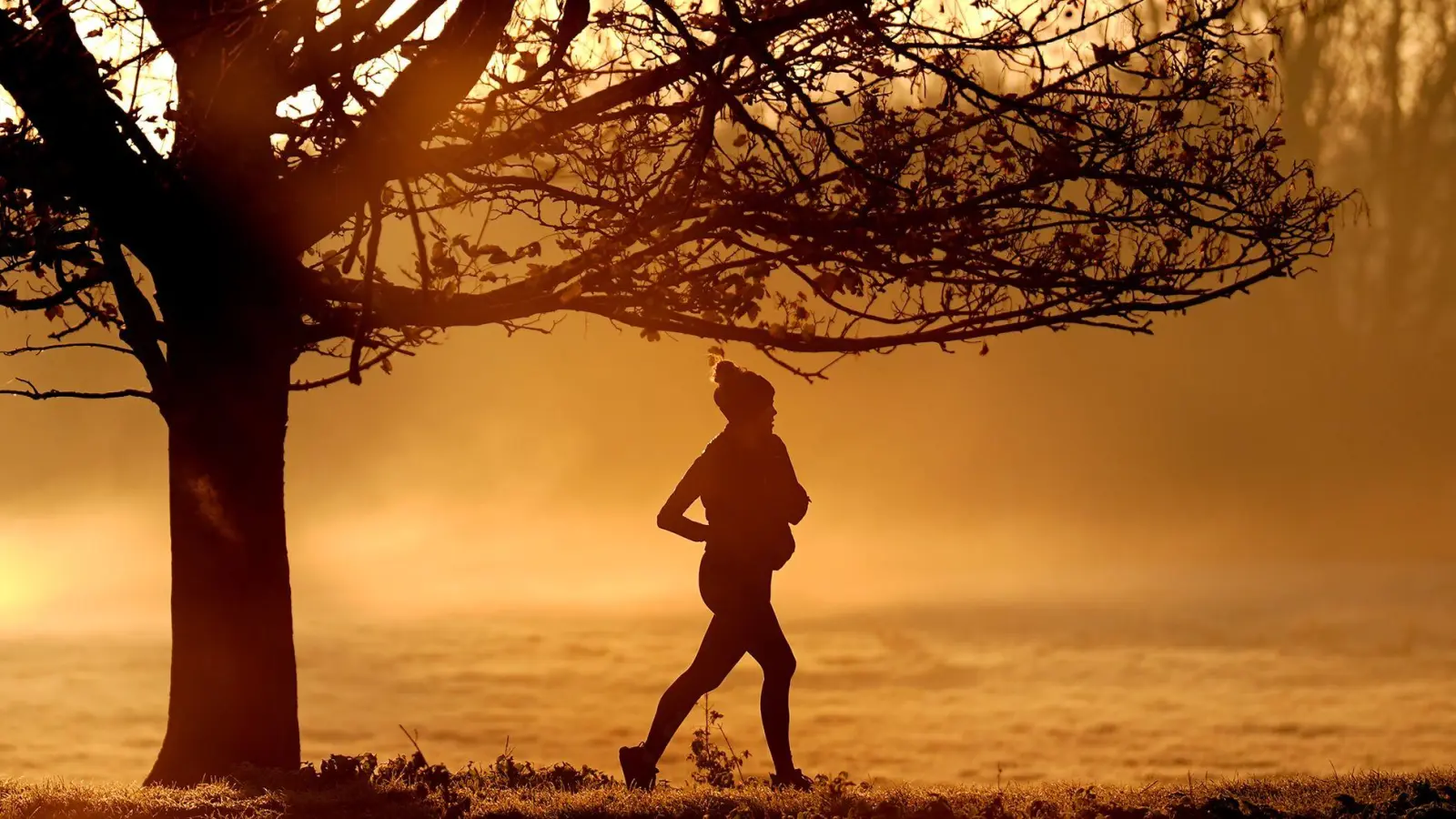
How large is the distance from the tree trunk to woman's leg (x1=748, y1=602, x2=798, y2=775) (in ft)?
12.7

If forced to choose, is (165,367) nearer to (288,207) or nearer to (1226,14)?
(288,207)

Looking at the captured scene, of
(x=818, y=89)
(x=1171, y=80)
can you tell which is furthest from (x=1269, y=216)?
(x=818, y=89)

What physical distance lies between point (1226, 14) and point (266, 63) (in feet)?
24.8

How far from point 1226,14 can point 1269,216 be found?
1.65 metres

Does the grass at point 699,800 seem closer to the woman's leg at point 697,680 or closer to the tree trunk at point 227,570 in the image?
the woman's leg at point 697,680

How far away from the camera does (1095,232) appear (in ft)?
40.8

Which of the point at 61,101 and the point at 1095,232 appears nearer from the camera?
the point at 61,101

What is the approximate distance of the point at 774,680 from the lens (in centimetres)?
1178

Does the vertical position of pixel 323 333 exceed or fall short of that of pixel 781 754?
it exceeds it

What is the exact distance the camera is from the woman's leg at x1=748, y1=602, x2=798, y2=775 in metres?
11.7

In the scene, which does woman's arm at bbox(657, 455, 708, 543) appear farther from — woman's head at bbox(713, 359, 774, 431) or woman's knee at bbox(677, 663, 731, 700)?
woman's knee at bbox(677, 663, 731, 700)

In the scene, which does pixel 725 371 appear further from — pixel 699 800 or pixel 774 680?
pixel 699 800

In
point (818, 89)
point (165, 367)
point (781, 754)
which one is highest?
point (818, 89)

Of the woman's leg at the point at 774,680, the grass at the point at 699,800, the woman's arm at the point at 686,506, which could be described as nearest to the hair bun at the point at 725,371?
the woman's arm at the point at 686,506
